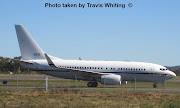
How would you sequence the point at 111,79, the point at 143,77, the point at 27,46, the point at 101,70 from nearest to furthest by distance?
the point at 111,79
the point at 143,77
the point at 101,70
the point at 27,46

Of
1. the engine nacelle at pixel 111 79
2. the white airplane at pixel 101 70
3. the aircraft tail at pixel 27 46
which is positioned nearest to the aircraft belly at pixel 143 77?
the white airplane at pixel 101 70

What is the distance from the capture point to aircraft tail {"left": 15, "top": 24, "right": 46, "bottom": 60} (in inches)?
1555

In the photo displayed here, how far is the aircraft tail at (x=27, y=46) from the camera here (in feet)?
130

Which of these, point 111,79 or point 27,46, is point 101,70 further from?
point 27,46

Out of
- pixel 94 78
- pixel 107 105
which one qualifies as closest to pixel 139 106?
pixel 107 105

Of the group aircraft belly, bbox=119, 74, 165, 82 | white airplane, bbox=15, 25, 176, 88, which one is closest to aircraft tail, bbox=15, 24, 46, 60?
white airplane, bbox=15, 25, 176, 88

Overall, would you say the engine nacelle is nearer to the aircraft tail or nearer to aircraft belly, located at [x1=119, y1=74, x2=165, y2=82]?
aircraft belly, located at [x1=119, y1=74, x2=165, y2=82]

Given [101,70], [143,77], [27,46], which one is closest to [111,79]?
[101,70]

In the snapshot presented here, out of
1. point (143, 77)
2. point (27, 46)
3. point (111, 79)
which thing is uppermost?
point (27, 46)

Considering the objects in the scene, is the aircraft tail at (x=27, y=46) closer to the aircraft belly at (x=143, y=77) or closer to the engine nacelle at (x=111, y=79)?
the engine nacelle at (x=111, y=79)

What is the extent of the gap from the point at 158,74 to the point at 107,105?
19.8m

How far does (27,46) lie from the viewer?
39.6 meters

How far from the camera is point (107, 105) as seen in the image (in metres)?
18.9

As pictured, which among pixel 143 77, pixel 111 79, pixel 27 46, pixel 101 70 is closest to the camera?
pixel 111 79
